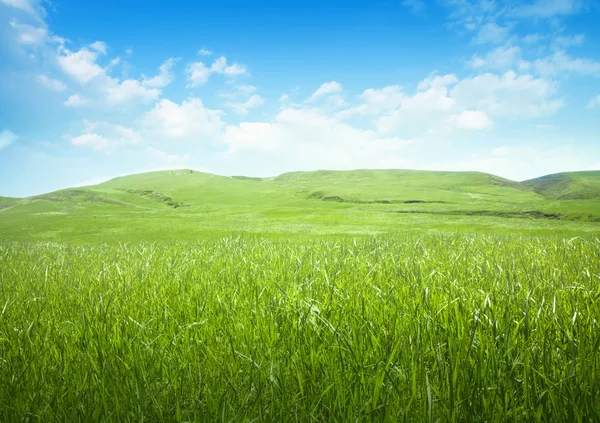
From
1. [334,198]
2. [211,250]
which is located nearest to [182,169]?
[334,198]

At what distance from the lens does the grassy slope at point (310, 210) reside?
1761 centimetres

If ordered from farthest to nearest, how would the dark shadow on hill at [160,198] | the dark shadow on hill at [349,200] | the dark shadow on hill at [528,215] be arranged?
1. the dark shadow on hill at [160,198]
2. the dark shadow on hill at [349,200]
3. the dark shadow on hill at [528,215]

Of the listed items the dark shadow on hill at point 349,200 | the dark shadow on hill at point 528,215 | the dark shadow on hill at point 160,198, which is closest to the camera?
the dark shadow on hill at point 528,215

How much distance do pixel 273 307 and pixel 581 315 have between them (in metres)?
2.92

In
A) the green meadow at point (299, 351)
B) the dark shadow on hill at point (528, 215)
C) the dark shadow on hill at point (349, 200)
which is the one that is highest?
the dark shadow on hill at point (349, 200)

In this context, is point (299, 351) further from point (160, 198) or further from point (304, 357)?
point (160, 198)

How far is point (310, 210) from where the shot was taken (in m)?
32.4

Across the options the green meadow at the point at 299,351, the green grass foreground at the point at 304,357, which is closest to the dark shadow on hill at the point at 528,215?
the green meadow at the point at 299,351

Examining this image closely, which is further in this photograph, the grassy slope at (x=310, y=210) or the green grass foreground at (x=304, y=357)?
the grassy slope at (x=310, y=210)

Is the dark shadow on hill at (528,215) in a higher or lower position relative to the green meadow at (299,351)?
lower

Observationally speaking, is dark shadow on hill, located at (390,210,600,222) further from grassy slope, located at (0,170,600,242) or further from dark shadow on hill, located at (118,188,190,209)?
dark shadow on hill, located at (118,188,190,209)

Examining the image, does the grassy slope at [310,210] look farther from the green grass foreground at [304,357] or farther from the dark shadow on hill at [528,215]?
the green grass foreground at [304,357]

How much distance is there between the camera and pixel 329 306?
3.27 metres

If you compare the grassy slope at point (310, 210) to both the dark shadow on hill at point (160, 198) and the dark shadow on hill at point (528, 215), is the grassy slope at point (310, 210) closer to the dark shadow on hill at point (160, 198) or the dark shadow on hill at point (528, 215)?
the dark shadow on hill at point (528, 215)
